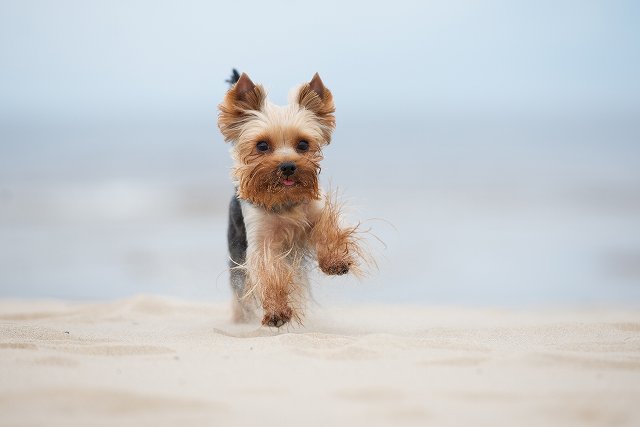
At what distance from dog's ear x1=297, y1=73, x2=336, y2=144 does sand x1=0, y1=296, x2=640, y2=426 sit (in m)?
1.84

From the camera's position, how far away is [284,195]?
5996 mm

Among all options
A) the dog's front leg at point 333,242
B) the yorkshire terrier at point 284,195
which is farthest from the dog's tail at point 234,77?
the dog's front leg at point 333,242

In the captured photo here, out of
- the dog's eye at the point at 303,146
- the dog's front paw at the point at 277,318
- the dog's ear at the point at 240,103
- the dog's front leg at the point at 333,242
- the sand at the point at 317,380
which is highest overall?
the dog's ear at the point at 240,103

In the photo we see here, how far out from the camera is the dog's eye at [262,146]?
6113 mm

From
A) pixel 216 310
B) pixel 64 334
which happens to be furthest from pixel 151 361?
pixel 216 310

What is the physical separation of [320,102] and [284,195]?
86 cm

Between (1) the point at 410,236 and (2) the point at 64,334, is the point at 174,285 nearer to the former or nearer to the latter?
(1) the point at 410,236

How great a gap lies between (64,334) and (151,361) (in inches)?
53.8

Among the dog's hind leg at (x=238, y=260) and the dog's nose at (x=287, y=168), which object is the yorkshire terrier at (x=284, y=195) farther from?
the dog's hind leg at (x=238, y=260)

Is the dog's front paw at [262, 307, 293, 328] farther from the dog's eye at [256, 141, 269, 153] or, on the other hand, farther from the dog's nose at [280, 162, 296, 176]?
the dog's eye at [256, 141, 269, 153]

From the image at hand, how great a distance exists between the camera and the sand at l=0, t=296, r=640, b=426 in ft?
10.8

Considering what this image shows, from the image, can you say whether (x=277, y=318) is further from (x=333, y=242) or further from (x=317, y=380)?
(x=317, y=380)

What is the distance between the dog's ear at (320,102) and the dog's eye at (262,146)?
48 cm

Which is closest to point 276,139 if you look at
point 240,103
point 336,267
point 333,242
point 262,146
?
point 262,146
